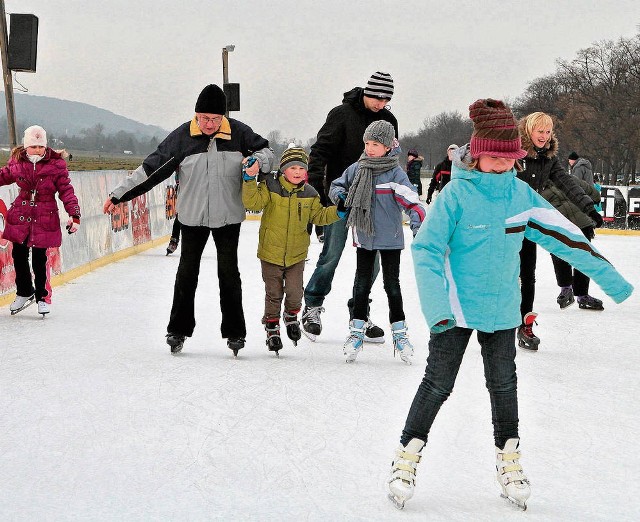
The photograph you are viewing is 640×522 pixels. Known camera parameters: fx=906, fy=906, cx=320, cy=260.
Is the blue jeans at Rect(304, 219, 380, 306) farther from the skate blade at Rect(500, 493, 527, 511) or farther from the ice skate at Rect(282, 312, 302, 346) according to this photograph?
the skate blade at Rect(500, 493, 527, 511)

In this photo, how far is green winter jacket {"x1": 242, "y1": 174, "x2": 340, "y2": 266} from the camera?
17.2 ft

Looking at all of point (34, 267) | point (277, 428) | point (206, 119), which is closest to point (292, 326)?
point (206, 119)

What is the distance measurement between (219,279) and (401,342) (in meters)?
1.12

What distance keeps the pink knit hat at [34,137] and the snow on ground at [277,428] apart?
1.29 meters

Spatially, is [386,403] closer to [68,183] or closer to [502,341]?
[502,341]

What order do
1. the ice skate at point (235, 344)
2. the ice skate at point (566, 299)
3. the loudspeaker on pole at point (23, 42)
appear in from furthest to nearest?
the loudspeaker on pole at point (23, 42) → the ice skate at point (566, 299) → the ice skate at point (235, 344)

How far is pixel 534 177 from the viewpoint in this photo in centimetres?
581

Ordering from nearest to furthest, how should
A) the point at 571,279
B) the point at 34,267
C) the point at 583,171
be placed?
1. the point at 34,267
2. the point at 571,279
3. the point at 583,171

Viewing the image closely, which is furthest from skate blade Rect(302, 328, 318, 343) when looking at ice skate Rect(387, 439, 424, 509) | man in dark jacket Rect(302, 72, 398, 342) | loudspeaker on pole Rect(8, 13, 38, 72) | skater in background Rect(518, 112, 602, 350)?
loudspeaker on pole Rect(8, 13, 38, 72)

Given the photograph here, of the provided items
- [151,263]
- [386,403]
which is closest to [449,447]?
[386,403]

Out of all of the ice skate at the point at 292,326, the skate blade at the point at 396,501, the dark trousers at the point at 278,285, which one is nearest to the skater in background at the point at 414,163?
the ice skate at the point at 292,326

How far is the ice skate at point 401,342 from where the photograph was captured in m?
5.23

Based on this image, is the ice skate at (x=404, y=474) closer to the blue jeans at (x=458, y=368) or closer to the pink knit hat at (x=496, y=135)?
the blue jeans at (x=458, y=368)

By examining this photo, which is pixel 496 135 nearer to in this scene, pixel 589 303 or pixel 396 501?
pixel 396 501
